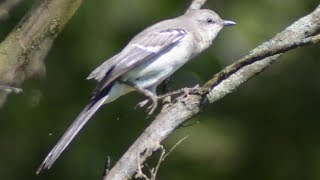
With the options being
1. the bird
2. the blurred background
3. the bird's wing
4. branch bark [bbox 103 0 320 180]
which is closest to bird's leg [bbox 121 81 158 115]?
the bird

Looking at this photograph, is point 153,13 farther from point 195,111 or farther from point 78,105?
point 195,111

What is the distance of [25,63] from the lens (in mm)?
3361

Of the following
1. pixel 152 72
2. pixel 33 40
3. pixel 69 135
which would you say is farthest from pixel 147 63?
pixel 33 40

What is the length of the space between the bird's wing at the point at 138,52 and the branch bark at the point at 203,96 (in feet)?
1.77

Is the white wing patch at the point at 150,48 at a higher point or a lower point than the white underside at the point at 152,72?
higher

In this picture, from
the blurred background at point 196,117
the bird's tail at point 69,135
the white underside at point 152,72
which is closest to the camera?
the bird's tail at point 69,135

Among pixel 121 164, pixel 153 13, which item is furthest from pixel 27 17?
pixel 153 13

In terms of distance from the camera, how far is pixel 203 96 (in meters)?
3.82

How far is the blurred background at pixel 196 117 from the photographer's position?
5906mm

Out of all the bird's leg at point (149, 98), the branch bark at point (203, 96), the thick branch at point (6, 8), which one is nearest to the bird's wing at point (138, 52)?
the bird's leg at point (149, 98)

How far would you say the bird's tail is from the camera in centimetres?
399

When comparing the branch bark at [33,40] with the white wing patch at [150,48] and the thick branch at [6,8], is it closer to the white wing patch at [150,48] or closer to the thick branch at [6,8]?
the thick branch at [6,8]

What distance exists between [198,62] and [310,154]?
3.59 feet

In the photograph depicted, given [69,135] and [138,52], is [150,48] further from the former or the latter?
[69,135]
